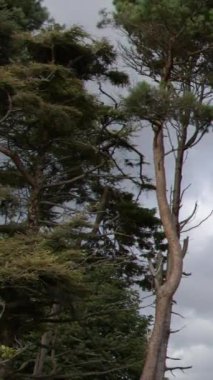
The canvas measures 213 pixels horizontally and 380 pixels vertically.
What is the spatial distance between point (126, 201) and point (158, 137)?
6.58 feet

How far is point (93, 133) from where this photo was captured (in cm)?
1698

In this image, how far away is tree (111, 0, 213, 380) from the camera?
15609 millimetres

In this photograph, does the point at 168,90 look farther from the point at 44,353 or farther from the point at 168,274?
the point at 44,353

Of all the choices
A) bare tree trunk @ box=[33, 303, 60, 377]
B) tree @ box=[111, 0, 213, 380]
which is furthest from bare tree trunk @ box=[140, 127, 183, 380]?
bare tree trunk @ box=[33, 303, 60, 377]

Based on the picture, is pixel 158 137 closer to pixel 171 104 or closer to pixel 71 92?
pixel 171 104

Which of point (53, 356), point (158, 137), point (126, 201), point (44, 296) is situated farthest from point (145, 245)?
point (44, 296)

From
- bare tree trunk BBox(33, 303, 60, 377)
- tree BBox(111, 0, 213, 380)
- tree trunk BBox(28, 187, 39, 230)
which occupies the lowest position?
bare tree trunk BBox(33, 303, 60, 377)

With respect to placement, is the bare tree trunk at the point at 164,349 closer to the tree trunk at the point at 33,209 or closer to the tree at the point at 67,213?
the tree at the point at 67,213

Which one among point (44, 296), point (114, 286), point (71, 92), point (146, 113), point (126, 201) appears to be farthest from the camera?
point (126, 201)

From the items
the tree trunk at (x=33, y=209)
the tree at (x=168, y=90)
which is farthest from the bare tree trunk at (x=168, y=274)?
the tree trunk at (x=33, y=209)

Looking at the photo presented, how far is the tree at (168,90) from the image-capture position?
51.2ft

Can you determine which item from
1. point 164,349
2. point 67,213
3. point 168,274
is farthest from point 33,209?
point 164,349

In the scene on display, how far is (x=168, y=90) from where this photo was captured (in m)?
15.9

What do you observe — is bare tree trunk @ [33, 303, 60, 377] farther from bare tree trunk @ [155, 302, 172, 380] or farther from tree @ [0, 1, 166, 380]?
bare tree trunk @ [155, 302, 172, 380]
